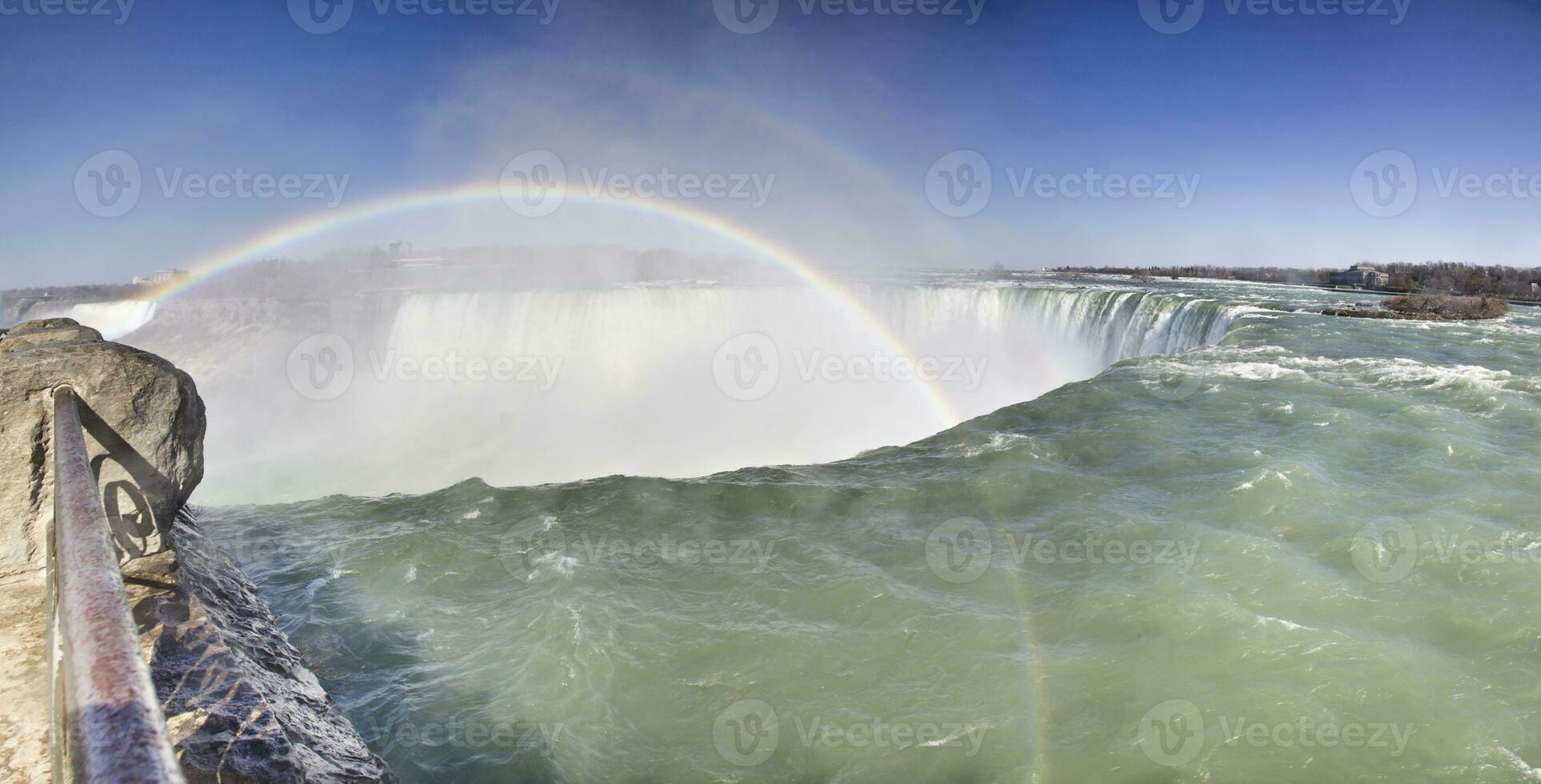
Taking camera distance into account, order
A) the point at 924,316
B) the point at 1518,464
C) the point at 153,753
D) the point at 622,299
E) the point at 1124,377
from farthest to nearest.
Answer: the point at 924,316 < the point at 622,299 < the point at 1124,377 < the point at 1518,464 < the point at 153,753

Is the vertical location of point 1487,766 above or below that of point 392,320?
below

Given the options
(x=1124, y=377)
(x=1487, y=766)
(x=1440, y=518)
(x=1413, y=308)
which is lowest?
(x=1487, y=766)

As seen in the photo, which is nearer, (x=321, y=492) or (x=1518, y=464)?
(x=1518, y=464)

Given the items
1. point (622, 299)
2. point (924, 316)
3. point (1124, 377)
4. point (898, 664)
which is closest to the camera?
point (898, 664)

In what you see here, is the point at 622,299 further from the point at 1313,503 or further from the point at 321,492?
the point at 1313,503

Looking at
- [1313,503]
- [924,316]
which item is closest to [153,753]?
[1313,503]
